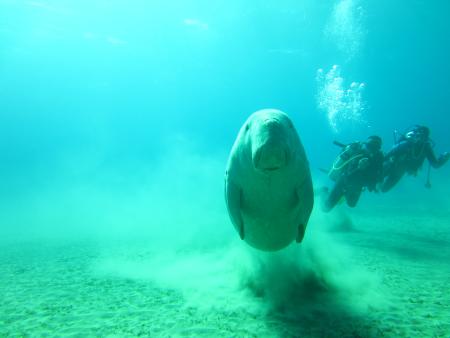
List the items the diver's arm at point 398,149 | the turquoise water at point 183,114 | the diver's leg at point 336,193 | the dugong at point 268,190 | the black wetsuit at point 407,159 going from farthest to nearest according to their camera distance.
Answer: the diver's leg at point 336,193 < the diver's arm at point 398,149 < the black wetsuit at point 407,159 < the turquoise water at point 183,114 < the dugong at point 268,190

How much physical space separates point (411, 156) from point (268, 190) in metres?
9.31

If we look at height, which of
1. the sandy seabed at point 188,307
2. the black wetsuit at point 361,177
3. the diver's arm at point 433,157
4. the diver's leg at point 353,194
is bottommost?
the sandy seabed at point 188,307

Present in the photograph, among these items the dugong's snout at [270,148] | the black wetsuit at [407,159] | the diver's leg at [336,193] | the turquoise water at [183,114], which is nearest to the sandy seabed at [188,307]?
the turquoise water at [183,114]

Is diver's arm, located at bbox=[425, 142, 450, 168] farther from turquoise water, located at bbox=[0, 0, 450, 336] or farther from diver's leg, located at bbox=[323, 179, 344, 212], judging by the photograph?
diver's leg, located at bbox=[323, 179, 344, 212]

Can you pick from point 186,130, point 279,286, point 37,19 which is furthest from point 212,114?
point 279,286

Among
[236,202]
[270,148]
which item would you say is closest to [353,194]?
[236,202]

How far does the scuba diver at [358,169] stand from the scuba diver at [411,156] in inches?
23.2

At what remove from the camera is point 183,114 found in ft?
332

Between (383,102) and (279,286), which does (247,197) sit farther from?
(383,102)

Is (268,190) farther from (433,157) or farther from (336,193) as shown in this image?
(433,157)

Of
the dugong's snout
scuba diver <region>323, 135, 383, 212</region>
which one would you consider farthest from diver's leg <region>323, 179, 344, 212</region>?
the dugong's snout

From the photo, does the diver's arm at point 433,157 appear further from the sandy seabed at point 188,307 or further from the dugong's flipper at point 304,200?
the dugong's flipper at point 304,200

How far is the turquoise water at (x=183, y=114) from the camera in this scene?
757cm

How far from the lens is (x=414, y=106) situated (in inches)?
3986
